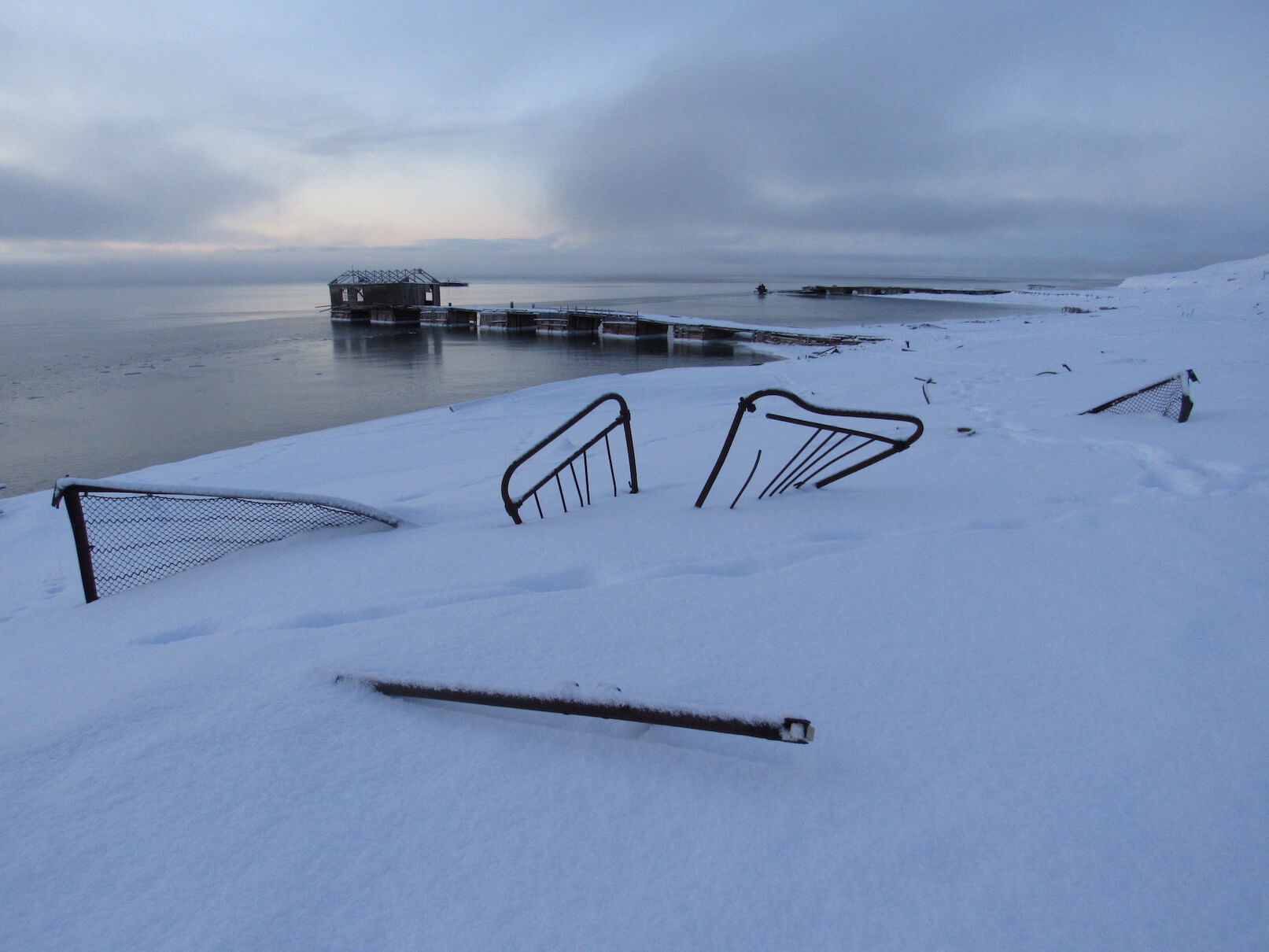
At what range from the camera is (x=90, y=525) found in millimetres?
3799

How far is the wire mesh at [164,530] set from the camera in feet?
12.6

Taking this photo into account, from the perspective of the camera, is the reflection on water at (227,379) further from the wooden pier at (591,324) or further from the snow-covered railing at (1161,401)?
the snow-covered railing at (1161,401)

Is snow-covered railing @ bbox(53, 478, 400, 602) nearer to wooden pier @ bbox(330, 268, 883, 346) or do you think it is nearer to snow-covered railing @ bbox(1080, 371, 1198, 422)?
snow-covered railing @ bbox(1080, 371, 1198, 422)

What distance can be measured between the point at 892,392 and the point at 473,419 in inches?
341

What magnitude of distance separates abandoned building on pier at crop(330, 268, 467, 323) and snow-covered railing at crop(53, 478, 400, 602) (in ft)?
236

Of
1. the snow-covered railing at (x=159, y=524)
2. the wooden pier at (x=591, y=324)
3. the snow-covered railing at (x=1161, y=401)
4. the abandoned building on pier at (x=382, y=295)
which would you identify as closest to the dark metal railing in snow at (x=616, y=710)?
the snow-covered railing at (x=159, y=524)

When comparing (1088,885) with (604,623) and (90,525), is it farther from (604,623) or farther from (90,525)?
(90,525)

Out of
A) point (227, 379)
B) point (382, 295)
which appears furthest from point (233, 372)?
point (382, 295)

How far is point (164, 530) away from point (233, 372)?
35.9 metres

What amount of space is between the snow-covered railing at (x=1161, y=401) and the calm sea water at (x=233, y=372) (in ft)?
67.7

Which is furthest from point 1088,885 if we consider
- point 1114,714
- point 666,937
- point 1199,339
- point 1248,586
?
point 1199,339

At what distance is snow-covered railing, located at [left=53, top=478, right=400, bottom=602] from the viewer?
12.3 feet

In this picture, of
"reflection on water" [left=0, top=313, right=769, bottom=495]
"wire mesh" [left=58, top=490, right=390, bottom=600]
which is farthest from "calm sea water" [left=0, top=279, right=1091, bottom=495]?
"wire mesh" [left=58, top=490, right=390, bottom=600]

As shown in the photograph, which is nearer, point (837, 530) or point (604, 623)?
point (604, 623)
